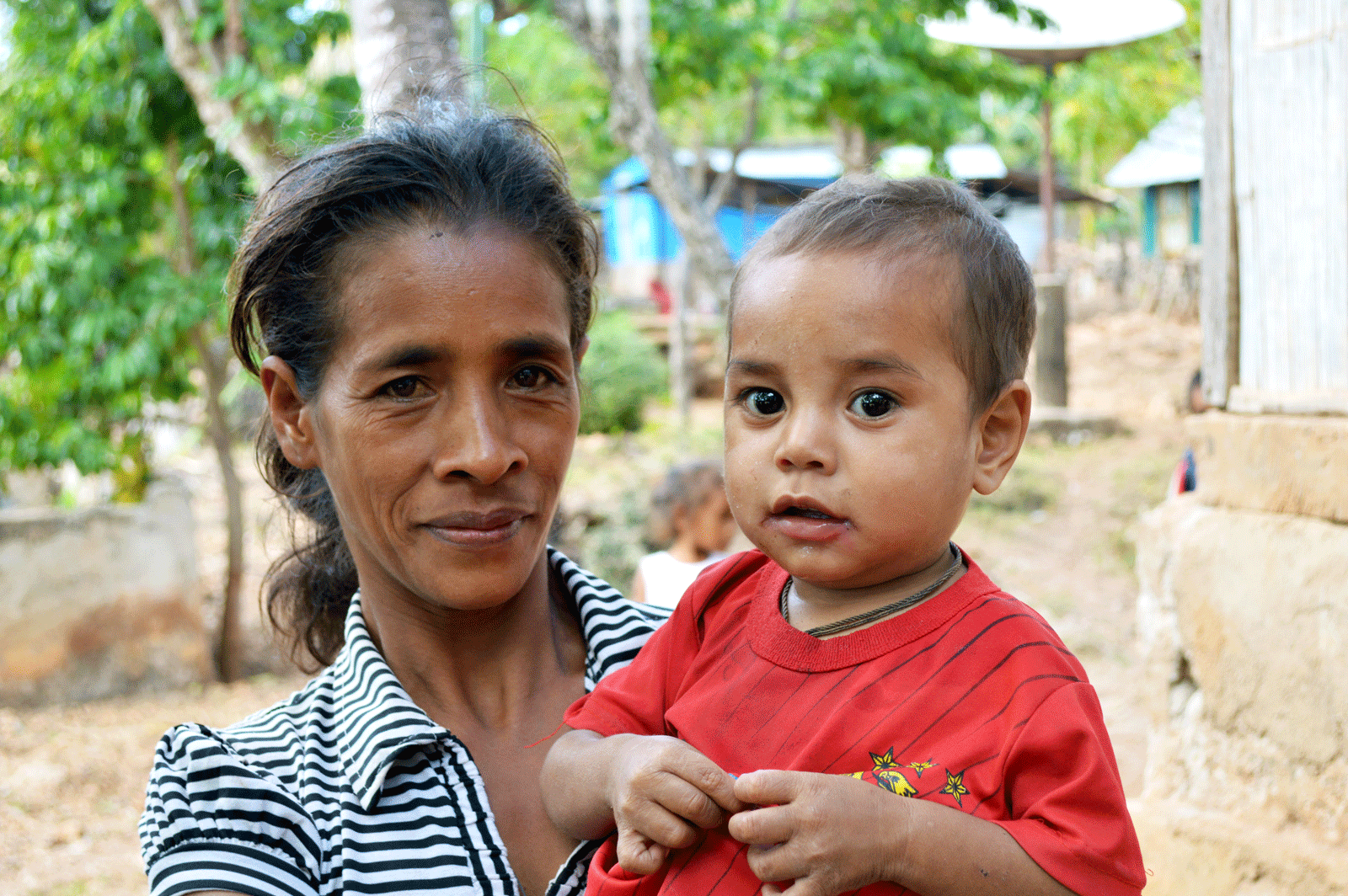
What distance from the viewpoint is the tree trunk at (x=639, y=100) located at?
646cm

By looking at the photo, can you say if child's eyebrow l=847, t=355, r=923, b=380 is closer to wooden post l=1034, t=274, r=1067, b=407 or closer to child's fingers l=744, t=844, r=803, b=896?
child's fingers l=744, t=844, r=803, b=896

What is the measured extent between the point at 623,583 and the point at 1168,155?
1686 cm

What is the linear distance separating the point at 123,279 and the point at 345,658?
622cm

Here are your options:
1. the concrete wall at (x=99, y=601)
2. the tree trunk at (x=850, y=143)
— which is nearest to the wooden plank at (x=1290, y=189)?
the concrete wall at (x=99, y=601)

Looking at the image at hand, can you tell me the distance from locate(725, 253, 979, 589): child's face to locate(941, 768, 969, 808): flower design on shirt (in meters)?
0.26

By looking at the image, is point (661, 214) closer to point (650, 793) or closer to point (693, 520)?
point (693, 520)

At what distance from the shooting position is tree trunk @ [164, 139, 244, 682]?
7668 millimetres

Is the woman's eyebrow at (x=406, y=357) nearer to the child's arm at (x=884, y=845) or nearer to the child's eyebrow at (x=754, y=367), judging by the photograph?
the child's eyebrow at (x=754, y=367)

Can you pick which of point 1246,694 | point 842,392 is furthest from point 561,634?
point 1246,694

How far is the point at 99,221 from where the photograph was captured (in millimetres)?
7145

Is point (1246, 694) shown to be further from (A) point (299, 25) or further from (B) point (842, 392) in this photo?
(A) point (299, 25)

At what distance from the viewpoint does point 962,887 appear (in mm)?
1215

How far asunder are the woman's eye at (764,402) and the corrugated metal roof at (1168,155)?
17.0 metres

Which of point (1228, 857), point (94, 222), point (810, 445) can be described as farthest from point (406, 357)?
point (94, 222)
